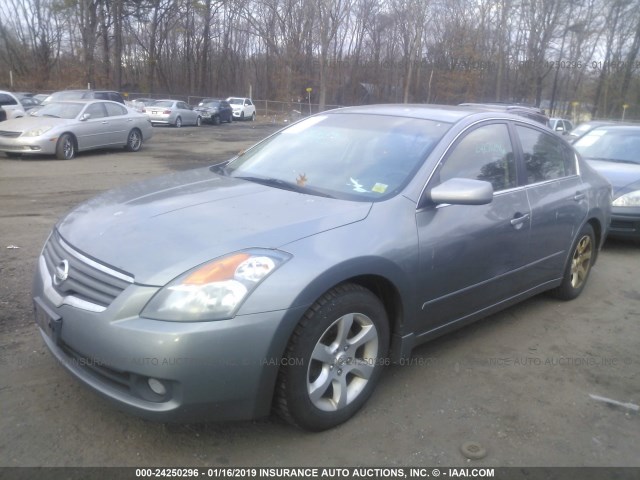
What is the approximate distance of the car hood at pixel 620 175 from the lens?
23.0 feet

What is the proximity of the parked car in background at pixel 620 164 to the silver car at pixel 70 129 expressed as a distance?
1079cm

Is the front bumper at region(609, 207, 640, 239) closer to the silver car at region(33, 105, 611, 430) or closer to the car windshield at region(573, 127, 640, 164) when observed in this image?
the car windshield at region(573, 127, 640, 164)

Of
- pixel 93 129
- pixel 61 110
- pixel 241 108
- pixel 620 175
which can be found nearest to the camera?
pixel 620 175

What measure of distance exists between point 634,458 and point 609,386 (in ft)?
2.65

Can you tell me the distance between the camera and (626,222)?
691 centimetres

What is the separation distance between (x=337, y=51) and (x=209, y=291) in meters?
57.3

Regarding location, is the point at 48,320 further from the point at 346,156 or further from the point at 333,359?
the point at 346,156

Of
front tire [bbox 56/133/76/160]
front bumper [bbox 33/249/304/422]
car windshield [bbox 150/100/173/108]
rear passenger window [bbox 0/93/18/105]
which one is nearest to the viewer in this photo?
front bumper [bbox 33/249/304/422]

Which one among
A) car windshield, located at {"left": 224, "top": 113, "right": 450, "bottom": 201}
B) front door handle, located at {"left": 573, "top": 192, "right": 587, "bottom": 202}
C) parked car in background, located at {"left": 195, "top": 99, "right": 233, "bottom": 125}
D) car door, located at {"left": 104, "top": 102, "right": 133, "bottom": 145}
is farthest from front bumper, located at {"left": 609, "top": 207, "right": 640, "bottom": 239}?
parked car in background, located at {"left": 195, "top": 99, "right": 233, "bottom": 125}

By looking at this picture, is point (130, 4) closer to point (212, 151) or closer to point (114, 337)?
point (212, 151)

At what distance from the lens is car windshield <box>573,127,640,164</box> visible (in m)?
8.12

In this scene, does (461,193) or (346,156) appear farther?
(346,156)

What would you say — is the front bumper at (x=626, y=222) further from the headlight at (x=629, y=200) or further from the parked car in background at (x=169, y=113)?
the parked car in background at (x=169, y=113)

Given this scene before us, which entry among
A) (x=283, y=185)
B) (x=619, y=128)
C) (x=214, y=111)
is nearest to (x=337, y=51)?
(x=214, y=111)
